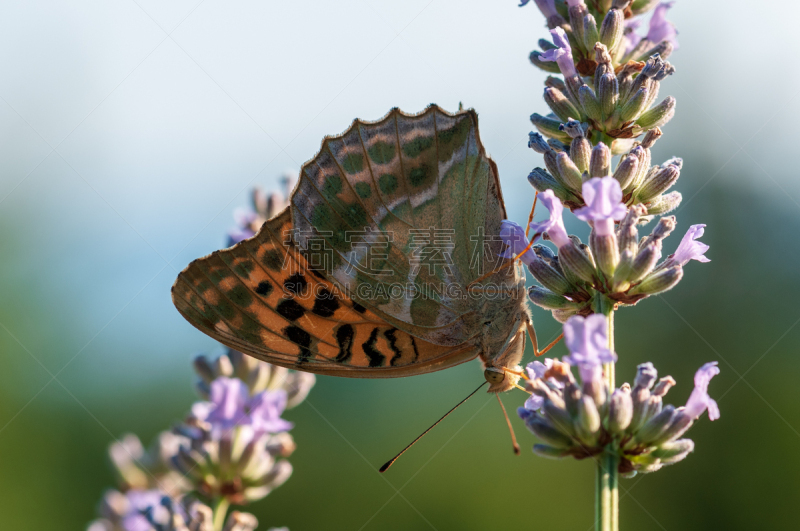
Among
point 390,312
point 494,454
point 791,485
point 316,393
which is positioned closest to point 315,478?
point 316,393

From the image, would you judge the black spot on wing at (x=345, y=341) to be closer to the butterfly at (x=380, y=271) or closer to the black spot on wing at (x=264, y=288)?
the butterfly at (x=380, y=271)

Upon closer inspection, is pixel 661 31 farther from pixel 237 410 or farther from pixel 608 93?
pixel 237 410

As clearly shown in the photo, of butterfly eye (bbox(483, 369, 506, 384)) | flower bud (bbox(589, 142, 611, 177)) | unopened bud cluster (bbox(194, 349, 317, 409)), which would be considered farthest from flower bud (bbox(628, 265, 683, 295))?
unopened bud cluster (bbox(194, 349, 317, 409))

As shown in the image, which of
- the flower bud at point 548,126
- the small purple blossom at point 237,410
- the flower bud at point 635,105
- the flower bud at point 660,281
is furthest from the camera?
the small purple blossom at point 237,410

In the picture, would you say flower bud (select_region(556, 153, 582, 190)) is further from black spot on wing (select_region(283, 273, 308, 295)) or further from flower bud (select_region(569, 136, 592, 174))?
black spot on wing (select_region(283, 273, 308, 295))

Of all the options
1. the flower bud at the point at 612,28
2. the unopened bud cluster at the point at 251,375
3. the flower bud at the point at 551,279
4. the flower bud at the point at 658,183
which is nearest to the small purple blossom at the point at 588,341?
the flower bud at the point at 551,279

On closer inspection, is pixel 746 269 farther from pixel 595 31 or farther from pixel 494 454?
pixel 595 31
